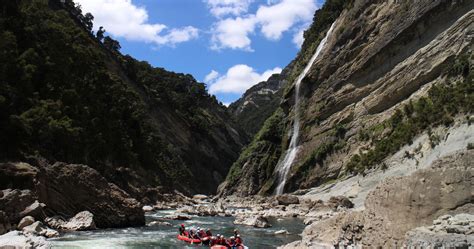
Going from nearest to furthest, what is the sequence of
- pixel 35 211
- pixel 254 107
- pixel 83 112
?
pixel 35 211, pixel 83 112, pixel 254 107

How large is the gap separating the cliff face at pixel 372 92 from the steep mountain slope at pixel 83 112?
49.5ft

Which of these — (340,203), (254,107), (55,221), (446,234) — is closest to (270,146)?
(340,203)

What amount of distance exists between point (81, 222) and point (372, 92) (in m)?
33.5

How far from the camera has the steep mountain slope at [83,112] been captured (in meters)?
33.0

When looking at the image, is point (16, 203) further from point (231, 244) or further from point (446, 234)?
point (446, 234)

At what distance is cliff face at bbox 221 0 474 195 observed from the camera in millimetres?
36094

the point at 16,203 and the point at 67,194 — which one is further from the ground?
→ the point at 67,194

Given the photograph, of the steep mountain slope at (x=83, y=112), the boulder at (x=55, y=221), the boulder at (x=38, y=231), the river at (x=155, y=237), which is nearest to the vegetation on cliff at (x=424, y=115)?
the river at (x=155, y=237)

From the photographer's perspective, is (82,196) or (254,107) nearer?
(82,196)

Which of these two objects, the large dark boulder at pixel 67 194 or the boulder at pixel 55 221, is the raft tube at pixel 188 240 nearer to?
the large dark boulder at pixel 67 194

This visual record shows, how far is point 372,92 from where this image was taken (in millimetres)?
46250

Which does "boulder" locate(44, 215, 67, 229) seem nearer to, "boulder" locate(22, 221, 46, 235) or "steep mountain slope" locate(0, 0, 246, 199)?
"boulder" locate(22, 221, 46, 235)

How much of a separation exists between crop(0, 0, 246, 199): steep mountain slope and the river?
912cm

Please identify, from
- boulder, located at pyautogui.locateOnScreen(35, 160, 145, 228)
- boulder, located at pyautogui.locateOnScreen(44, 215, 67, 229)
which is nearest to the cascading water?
boulder, located at pyautogui.locateOnScreen(35, 160, 145, 228)
